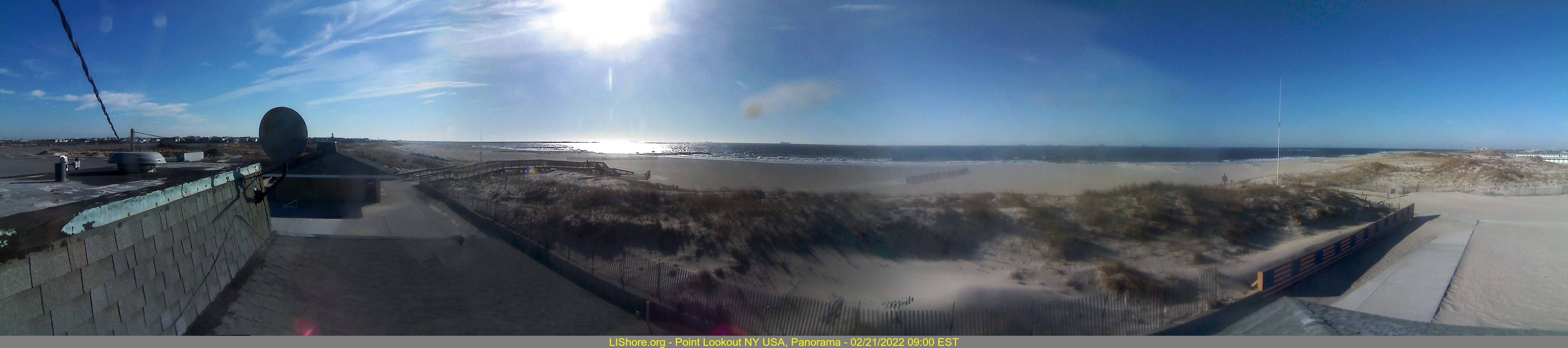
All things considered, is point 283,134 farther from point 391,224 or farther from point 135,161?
point 135,161

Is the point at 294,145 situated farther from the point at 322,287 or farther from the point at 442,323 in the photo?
the point at 442,323

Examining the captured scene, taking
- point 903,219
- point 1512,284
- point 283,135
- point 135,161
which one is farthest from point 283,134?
point 1512,284

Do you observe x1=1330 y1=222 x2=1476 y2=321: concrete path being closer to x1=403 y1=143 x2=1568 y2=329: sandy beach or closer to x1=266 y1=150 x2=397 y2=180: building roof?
x1=403 y1=143 x2=1568 y2=329: sandy beach

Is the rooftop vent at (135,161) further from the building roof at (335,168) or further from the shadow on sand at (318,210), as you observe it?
the building roof at (335,168)

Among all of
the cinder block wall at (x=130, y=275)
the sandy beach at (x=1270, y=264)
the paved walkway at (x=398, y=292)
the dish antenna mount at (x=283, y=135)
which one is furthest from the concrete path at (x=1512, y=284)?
the dish antenna mount at (x=283, y=135)

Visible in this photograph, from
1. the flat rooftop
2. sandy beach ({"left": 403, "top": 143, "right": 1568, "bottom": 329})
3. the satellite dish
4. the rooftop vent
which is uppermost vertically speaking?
the satellite dish

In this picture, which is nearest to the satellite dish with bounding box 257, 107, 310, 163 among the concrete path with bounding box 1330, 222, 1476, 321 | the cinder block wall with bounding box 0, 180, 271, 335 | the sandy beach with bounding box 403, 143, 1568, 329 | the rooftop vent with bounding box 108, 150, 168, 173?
the rooftop vent with bounding box 108, 150, 168, 173
